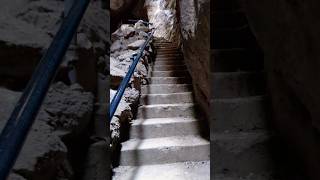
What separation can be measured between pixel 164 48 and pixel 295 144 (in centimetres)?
548

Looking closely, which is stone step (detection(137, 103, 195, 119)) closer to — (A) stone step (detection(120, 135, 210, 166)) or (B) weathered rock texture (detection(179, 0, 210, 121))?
(B) weathered rock texture (detection(179, 0, 210, 121))

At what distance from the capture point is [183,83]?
4344 millimetres

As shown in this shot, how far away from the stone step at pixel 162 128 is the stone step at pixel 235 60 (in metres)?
1.11

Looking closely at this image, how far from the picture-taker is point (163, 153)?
2689 millimetres

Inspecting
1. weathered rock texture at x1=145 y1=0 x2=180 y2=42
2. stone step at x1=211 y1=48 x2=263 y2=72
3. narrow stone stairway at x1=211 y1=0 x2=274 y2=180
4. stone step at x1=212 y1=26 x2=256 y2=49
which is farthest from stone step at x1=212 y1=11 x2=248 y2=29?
weathered rock texture at x1=145 y1=0 x2=180 y2=42

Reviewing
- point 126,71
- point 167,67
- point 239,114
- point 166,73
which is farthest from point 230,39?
point 167,67

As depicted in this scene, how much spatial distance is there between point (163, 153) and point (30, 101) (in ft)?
6.91

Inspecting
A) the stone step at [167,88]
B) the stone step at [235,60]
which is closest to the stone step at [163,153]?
the stone step at [235,60]

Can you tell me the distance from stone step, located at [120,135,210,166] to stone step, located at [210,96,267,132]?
3.54ft

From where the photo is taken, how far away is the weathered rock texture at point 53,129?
2.79ft

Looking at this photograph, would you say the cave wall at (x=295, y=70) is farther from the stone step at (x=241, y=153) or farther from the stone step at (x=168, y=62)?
the stone step at (x=168, y=62)

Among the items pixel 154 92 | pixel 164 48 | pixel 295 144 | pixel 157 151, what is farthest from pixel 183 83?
pixel 295 144

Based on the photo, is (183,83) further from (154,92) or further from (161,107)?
(161,107)

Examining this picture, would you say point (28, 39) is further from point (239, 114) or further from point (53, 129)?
point (239, 114)
